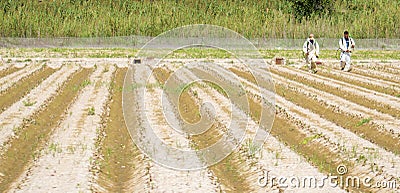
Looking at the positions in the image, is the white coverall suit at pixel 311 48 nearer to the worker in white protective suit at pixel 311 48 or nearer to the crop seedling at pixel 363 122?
the worker in white protective suit at pixel 311 48

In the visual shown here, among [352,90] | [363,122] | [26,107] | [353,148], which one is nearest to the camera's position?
[353,148]

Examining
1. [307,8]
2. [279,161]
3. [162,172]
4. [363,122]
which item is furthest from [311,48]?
[307,8]

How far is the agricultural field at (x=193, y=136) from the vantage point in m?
8.05

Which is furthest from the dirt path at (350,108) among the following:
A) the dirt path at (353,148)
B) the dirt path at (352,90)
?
the dirt path at (353,148)

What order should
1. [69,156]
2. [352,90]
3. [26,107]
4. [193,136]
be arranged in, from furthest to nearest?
1. [352,90]
2. [26,107]
3. [193,136]
4. [69,156]

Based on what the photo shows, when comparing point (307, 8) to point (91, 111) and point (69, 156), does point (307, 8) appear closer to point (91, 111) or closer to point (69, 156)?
point (91, 111)

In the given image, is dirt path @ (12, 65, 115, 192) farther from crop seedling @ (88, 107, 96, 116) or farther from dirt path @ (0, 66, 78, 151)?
dirt path @ (0, 66, 78, 151)

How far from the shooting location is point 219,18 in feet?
223

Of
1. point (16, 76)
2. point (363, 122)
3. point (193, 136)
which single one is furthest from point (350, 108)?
point (16, 76)

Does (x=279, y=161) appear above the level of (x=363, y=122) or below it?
below

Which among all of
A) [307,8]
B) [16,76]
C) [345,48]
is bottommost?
[16,76]

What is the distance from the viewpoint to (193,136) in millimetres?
11164

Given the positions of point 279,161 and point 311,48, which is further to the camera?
point 311,48

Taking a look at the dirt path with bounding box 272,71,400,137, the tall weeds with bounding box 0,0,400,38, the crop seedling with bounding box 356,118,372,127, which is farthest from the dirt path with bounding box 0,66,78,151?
the tall weeds with bounding box 0,0,400,38
